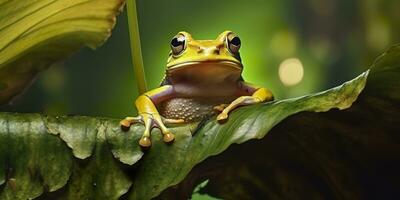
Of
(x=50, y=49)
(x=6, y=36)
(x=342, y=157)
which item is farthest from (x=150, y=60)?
(x=342, y=157)

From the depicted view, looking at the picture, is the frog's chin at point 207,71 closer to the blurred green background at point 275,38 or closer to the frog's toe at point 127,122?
the frog's toe at point 127,122

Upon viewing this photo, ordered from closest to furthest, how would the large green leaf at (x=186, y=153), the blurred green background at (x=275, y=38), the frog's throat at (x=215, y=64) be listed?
the large green leaf at (x=186, y=153) → the frog's throat at (x=215, y=64) → the blurred green background at (x=275, y=38)

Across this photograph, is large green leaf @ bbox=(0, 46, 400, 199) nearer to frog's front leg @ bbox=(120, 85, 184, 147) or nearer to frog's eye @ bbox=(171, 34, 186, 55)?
frog's front leg @ bbox=(120, 85, 184, 147)

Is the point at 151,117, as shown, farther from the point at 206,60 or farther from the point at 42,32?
the point at 42,32

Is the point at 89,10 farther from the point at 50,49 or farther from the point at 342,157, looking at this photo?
the point at 342,157

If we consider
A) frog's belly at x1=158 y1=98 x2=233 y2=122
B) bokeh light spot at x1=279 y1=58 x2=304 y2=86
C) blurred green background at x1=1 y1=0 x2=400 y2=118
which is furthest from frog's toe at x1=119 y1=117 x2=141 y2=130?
bokeh light spot at x1=279 y1=58 x2=304 y2=86

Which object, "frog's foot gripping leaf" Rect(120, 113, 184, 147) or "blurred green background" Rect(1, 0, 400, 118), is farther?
"blurred green background" Rect(1, 0, 400, 118)

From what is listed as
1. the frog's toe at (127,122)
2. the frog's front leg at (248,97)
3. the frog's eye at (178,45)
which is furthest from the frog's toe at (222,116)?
the frog's eye at (178,45)
